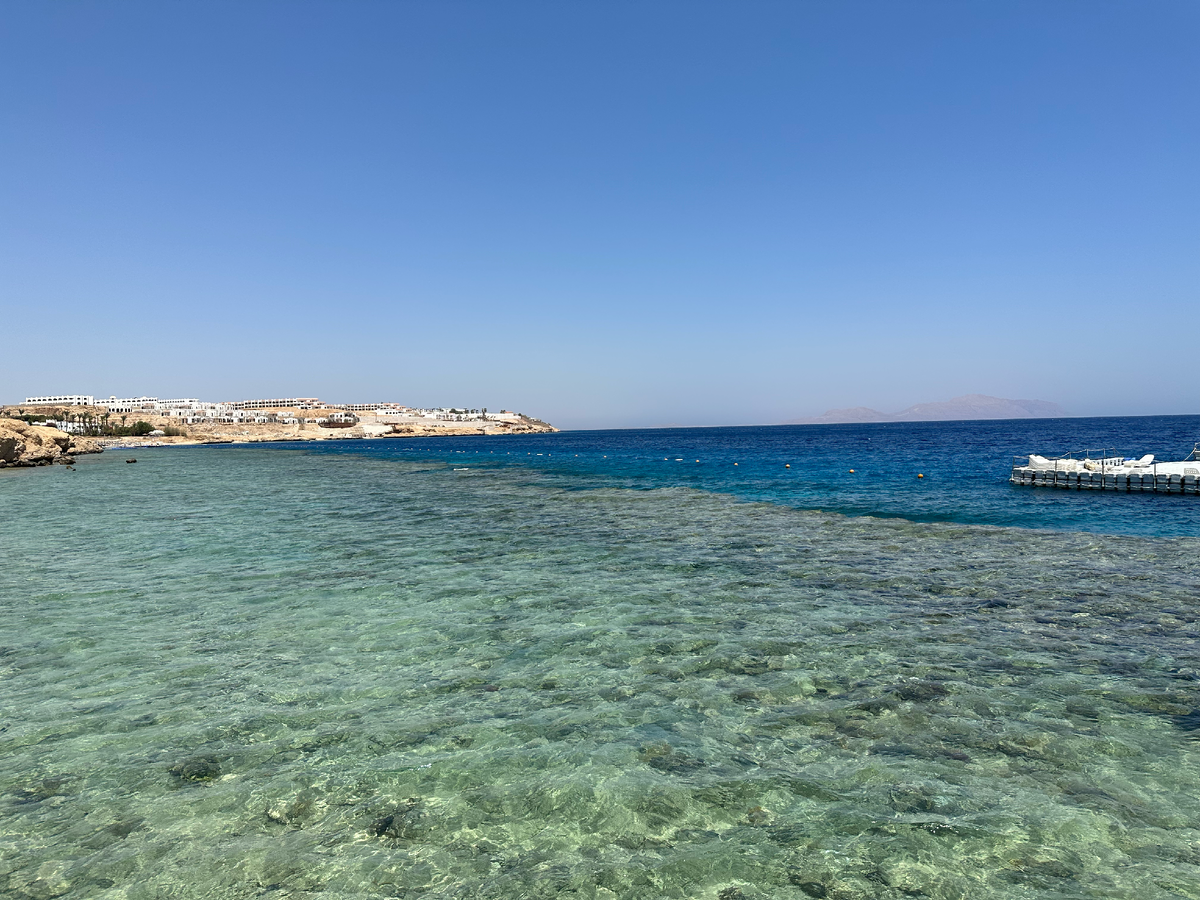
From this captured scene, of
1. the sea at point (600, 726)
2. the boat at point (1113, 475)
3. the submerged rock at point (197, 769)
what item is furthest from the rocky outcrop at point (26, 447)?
the boat at point (1113, 475)

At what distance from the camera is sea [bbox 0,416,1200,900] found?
5.66 m

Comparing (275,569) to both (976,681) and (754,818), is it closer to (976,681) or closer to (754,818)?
(754,818)

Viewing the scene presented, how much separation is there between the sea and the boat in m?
25.1

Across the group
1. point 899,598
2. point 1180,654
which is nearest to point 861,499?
point 899,598

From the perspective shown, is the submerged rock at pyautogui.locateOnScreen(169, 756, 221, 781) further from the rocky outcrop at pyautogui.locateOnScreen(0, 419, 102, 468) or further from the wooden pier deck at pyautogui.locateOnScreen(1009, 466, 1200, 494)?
the rocky outcrop at pyautogui.locateOnScreen(0, 419, 102, 468)

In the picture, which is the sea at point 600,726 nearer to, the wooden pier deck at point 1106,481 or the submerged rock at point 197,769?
the submerged rock at point 197,769

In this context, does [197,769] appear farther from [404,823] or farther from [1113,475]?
[1113,475]

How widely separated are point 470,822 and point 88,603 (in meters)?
13.5

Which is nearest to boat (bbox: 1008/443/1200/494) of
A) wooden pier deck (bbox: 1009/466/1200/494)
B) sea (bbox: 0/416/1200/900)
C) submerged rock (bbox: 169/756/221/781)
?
wooden pier deck (bbox: 1009/466/1200/494)

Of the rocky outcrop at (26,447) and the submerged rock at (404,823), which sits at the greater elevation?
the rocky outcrop at (26,447)

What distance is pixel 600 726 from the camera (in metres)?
8.41

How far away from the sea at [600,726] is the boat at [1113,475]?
25.1 m

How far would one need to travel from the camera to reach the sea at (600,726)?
5664 millimetres

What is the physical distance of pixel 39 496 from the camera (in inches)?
1556
